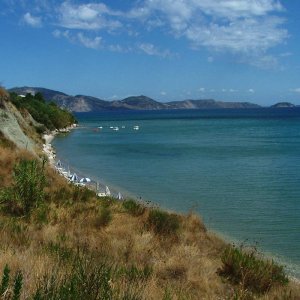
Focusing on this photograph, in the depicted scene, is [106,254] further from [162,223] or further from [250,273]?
[162,223]

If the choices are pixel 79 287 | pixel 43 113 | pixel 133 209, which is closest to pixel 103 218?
pixel 133 209

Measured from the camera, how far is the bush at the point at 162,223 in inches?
475

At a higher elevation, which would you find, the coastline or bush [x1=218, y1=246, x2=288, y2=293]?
bush [x1=218, y1=246, x2=288, y2=293]

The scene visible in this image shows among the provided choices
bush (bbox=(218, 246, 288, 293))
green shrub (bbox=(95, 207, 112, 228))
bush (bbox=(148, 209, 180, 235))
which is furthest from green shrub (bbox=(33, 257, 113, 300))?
bush (bbox=(148, 209, 180, 235))

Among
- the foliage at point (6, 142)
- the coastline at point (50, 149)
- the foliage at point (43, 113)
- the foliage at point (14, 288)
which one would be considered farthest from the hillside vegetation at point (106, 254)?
the foliage at point (43, 113)

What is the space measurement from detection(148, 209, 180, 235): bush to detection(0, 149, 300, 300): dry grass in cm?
22

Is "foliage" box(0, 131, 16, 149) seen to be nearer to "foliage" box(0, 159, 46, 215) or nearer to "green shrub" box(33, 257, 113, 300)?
"foliage" box(0, 159, 46, 215)

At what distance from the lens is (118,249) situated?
362 inches

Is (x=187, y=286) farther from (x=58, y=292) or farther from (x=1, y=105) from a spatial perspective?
(x=1, y=105)

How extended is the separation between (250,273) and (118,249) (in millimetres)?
2576

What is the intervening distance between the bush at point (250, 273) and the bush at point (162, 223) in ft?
9.48

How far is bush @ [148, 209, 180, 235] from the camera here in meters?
12.1

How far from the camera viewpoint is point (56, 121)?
316 ft

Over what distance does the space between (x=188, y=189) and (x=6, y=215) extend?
1969 centimetres
